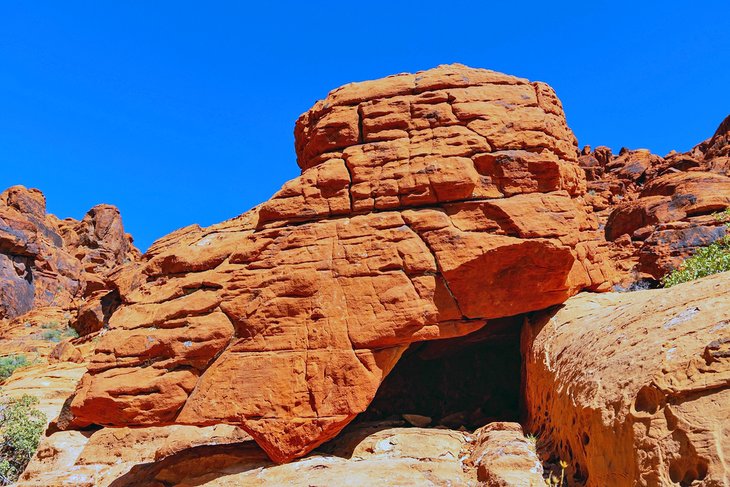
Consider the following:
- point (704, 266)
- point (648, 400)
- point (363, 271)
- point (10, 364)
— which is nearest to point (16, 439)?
point (363, 271)

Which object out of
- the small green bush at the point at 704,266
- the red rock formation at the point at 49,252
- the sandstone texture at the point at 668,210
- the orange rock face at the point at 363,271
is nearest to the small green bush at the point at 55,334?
the red rock formation at the point at 49,252

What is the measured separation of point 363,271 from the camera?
9.62 metres

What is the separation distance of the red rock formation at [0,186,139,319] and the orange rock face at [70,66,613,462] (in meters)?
22.3

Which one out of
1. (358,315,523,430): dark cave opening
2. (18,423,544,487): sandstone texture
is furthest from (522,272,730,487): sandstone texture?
(358,315,523,430): dark cave opening

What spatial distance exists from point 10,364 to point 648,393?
28.2 meters

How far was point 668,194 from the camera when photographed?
85.3 ft

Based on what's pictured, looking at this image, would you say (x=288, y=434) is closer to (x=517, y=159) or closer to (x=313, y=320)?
(x=313, y=320)

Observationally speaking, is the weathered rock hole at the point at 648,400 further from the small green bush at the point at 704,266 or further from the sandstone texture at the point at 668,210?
the small green bush at the point at 704,266

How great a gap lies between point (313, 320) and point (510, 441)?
Result: 12.1ft

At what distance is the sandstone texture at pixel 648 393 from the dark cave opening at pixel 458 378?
3120 millimetres

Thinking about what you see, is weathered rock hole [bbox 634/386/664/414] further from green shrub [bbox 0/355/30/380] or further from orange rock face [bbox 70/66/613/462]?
green shrub [bbox 0/355/30/380]

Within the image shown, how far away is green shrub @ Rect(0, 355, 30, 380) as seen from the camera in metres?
24.1


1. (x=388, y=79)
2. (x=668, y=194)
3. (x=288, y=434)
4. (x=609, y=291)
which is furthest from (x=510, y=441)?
(x=668, y=194)

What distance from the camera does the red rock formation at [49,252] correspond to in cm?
4334
